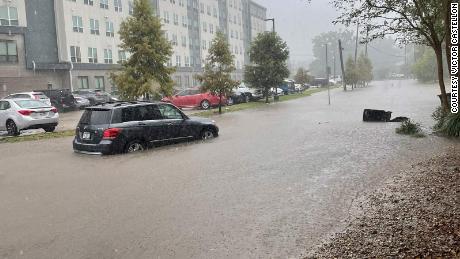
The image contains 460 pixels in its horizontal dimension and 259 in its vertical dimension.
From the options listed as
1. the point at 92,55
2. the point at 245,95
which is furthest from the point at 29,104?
the point at 92,55

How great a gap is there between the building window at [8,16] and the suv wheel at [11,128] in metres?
26.0

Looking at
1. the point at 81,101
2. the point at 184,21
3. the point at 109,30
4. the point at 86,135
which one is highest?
the point at 184,21

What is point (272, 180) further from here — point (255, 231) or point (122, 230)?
point (122, 230)

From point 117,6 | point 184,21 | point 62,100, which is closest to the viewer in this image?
point 62,100

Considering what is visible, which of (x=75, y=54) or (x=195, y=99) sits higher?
(x=75, y=54)

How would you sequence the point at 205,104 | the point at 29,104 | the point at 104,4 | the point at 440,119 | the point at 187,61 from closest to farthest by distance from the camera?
the point at 440,119, the point at 29,104, the point at 205,104, the point at 104,4, the point at 187,61

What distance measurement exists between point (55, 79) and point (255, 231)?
141 ft

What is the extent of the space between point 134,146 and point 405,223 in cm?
855

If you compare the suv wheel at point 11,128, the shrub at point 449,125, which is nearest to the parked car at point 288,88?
the suv wheel at point 11,128

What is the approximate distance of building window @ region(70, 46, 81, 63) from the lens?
45963mm

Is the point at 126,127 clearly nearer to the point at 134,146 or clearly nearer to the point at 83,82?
the point at 134,146

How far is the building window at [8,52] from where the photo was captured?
132ft

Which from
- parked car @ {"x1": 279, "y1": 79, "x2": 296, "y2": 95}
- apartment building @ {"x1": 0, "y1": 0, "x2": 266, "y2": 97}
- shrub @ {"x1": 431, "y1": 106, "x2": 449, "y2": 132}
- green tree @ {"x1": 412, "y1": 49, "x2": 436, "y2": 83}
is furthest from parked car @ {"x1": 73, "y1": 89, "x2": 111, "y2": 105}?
green tree @ {"x1": 412, "y1": 49, "x2": 436, "y2": 83}

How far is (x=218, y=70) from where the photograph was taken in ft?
90.8
